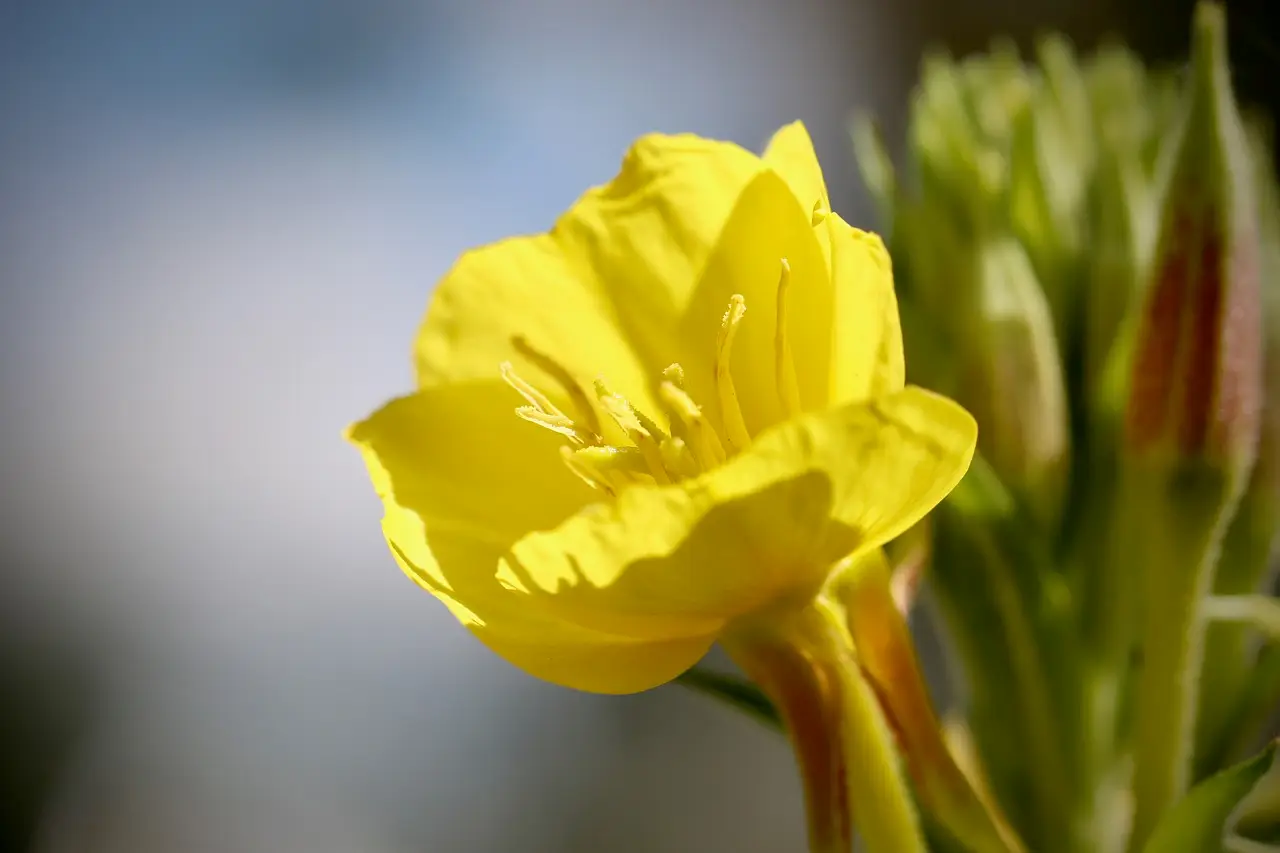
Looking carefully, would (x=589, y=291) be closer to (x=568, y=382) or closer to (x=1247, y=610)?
(x=568, y=382)

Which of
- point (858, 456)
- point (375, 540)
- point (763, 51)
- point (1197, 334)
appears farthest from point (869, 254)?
point (763, 51)

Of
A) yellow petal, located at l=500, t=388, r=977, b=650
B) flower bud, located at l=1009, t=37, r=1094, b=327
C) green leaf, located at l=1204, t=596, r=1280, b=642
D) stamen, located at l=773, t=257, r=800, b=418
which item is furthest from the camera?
flower bud, located at l=1009, t=37, r=1094, b=327

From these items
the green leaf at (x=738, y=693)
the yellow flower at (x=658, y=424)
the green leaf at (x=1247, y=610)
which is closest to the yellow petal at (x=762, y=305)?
the yellow flower at (x=658, y=424)

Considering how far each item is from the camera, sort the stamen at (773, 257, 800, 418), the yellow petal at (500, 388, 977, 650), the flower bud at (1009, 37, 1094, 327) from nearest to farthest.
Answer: the yellow petal at (500, 388, 977, 650) → the stamen at (773, 257, 800, 418) → the flower bud at (1009, 37, 1094, 327)

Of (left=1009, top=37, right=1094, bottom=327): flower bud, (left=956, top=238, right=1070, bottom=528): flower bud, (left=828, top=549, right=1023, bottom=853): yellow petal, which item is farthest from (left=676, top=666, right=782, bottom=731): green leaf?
(left=1009, top=37, right=1094, bottom=327): flower bud

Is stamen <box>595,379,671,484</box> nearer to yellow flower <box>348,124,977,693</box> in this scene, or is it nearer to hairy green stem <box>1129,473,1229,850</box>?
yellow flower <box>348,124,977,693</box>

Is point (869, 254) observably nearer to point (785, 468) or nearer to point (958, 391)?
point (785, 468)
